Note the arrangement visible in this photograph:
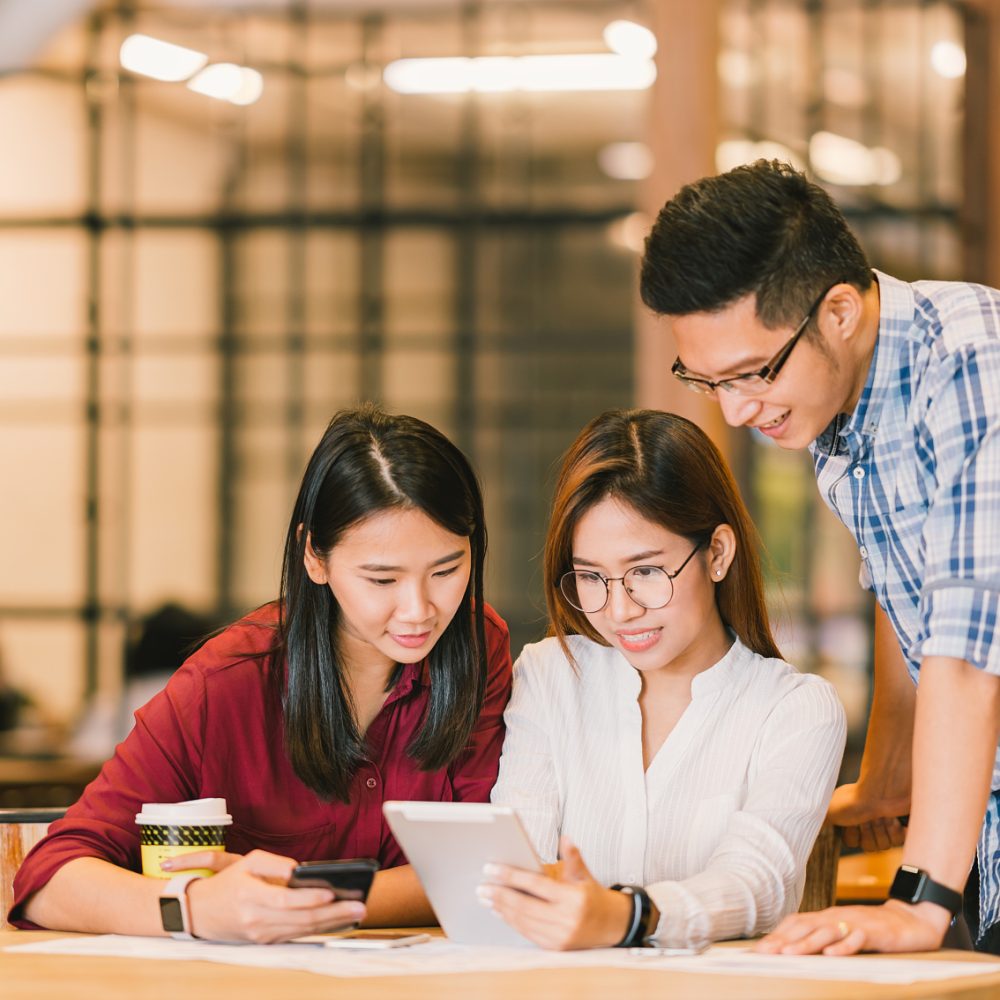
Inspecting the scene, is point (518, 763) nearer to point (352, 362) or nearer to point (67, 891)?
point (67, 891)

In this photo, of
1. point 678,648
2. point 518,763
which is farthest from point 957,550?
point 518,763

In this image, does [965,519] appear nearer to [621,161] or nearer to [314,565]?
[314,565]

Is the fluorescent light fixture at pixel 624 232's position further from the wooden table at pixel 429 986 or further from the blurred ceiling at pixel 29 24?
the wooden table at pixel 429 986

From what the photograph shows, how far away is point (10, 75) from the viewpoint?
10.1 m

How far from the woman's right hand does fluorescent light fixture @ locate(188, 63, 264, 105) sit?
9.09 metres

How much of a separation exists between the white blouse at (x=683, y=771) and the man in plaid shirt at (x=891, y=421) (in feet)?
0.57

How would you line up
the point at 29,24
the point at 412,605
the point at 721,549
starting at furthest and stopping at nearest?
the point at 29,24 < the point at 721,549 < the point at 412,605

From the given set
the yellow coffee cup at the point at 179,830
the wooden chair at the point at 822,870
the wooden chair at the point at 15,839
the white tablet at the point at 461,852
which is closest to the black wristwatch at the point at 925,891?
the white tablet at the point at 461,852

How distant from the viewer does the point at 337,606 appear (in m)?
2.03

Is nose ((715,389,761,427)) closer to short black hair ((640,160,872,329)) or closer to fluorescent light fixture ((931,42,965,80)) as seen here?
short black hair ((640,160,872,329))

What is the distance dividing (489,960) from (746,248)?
80 centimetres

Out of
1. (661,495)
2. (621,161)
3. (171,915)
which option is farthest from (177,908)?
(621,161)

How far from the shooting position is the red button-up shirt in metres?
1.89

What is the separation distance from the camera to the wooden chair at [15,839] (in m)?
2.05
